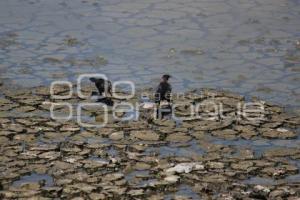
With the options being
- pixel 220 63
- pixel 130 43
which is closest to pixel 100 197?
pixel 220 63

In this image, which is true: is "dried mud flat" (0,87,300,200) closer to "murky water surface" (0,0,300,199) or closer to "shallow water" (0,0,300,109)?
"murky water surface" (0,0,300,199)

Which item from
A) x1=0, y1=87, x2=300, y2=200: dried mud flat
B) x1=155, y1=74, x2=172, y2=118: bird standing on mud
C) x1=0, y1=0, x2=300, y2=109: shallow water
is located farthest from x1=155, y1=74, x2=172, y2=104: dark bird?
x1=0, y1=0, x2=300, y2=109: shallow water

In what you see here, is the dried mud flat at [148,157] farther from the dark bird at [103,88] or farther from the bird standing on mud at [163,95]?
the dark bird at [103,88]

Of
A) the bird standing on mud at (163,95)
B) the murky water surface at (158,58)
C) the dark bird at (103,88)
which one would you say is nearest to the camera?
the murky water surface at (158,58)

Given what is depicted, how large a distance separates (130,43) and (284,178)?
504 centimetres

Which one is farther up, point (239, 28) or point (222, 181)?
point (239, 28)

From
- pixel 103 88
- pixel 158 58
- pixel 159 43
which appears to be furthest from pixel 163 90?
pixel 159 43

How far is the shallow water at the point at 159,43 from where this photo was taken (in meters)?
8.68

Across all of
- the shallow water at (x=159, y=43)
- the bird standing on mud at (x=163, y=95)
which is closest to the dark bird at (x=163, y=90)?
the bird standing on mud at (x=163, y=95)

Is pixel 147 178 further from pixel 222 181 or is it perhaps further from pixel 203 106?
pixel 203 106

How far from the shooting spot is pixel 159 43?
1027cm

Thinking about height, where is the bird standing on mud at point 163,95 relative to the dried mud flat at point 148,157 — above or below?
above

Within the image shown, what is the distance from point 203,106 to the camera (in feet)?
25.3

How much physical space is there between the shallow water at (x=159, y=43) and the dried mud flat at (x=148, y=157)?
1.07 meters
